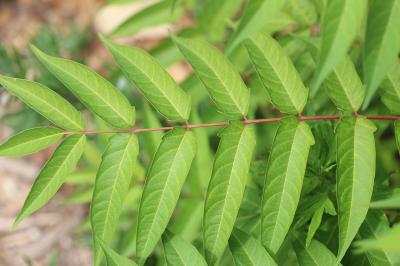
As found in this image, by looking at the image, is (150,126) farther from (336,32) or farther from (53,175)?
(336,32)

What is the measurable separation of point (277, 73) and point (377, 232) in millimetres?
419

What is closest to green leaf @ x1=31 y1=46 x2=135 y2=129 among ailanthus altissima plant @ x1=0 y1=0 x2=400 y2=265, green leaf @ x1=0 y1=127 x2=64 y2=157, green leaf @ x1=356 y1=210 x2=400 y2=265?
ailanthus altissima plant @ x1=0 y1=0 x2=400 y2=265

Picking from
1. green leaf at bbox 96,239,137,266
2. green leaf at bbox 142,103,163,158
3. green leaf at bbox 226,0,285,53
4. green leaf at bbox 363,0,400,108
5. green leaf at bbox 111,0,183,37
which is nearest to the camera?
green leaf at bbox 363,0,400,108

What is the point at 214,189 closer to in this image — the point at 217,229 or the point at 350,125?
the point at 217,229

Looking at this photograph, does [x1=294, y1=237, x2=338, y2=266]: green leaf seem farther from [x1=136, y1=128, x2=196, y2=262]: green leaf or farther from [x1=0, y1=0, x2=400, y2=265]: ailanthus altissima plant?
[x1=136, y1=128, x2=196, y2=262]: green leaf

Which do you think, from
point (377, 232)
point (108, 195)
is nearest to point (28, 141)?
point (108, 195)

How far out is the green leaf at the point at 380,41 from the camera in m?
0.84

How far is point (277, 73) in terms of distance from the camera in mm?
1104

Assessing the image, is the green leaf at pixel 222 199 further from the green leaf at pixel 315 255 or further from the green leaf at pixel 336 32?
the green leaf at pixel 336 32

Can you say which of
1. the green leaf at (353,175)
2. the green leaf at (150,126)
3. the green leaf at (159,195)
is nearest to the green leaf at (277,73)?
the green leaf at (353,175)

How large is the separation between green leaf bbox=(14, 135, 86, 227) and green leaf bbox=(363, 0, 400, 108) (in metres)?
0.63

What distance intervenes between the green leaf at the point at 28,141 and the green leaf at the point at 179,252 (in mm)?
338

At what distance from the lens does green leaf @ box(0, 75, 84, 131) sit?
3.65ft

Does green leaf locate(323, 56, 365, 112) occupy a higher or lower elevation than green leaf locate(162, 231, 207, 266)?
higher
